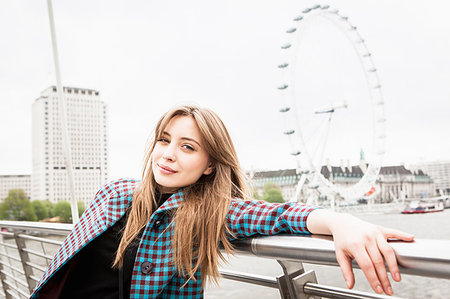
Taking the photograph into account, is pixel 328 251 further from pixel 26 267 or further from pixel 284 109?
pixel 284 109

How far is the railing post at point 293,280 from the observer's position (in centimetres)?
67

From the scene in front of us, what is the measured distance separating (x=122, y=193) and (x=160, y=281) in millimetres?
255

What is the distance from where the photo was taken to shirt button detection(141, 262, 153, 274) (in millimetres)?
713

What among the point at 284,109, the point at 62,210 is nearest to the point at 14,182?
the point at 62,210

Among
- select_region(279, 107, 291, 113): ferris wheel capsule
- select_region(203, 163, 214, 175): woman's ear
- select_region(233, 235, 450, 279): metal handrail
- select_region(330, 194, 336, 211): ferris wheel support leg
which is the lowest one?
select_region(330, 194, 336, 211): ferris wheel support leg

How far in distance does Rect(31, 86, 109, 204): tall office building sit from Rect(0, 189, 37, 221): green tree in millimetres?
1477

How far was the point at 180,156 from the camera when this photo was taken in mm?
852

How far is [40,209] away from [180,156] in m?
28.4

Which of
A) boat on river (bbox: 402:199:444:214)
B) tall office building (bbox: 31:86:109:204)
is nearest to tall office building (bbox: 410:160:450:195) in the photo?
boat on river (bbox: 402:199:444:214)

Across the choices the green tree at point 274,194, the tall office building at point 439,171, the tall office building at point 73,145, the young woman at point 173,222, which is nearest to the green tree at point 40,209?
the tall office building at point 73,145

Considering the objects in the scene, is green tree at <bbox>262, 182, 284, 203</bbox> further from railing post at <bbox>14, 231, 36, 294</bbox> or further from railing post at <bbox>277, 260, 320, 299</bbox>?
railing post at <bbox>277, 260, 320, 299</bbox>

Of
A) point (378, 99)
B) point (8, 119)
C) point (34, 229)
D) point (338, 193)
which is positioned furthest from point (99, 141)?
point (8, 119)

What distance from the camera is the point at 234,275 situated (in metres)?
0.80

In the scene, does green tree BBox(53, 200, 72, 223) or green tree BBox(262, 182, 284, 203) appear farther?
green tree BBox(53, 200, 72, 223)
